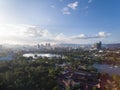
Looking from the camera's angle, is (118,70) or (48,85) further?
(118,70)

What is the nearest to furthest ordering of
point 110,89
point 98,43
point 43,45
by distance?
point 110,89 → point 98,43 → point 43,45

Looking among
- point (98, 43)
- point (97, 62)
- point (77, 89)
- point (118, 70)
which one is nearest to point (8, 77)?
point (77, 89)

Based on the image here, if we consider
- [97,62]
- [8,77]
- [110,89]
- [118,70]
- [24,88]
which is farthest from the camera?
[97,62]

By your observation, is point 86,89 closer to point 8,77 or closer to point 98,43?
point 8,77

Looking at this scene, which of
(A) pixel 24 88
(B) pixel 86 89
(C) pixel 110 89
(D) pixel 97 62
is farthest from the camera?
(D) pixel 97 62

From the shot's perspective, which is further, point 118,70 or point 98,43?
point 98,43

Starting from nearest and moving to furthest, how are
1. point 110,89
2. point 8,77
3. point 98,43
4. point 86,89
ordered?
point 110,89 → point 86,89 → point 8,77 → point 98,43

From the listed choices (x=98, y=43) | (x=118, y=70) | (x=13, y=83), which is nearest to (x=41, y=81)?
(x=13, y=83)

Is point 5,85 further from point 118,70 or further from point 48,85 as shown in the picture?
point 118,70
